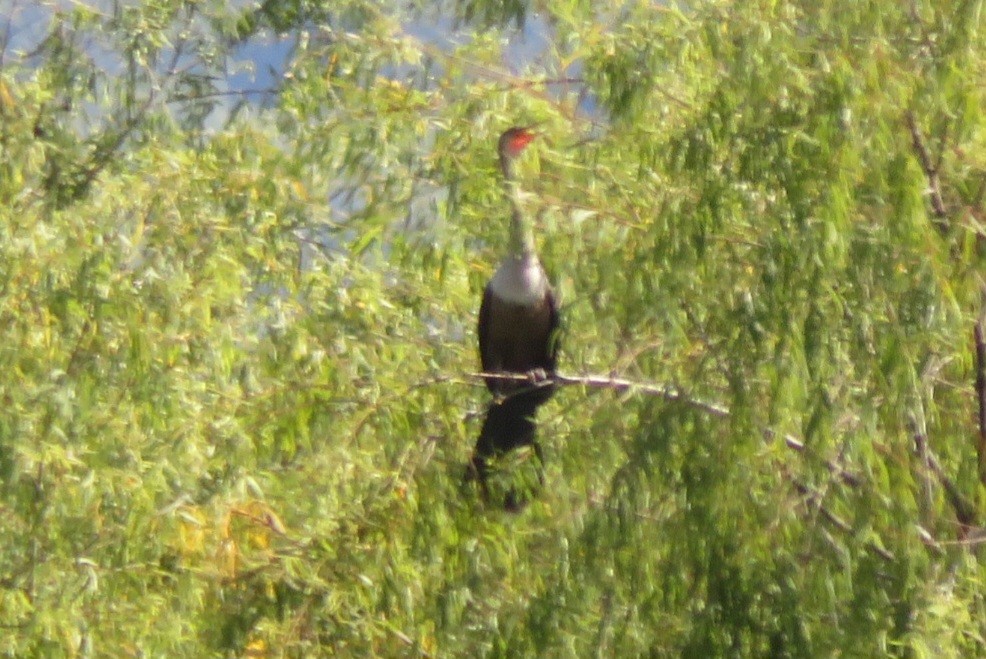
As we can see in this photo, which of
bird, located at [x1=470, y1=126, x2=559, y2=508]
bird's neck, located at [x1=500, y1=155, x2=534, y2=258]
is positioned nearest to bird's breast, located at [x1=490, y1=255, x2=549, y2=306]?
bird, located at [x1=470, y1=126, x2=559, y2=508]

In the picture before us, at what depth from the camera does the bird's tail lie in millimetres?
4125

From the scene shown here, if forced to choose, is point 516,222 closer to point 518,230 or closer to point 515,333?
point 518,230

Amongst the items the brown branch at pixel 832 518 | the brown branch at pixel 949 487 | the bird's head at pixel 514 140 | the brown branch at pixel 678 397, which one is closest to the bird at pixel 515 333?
the bird's head at pixel 514 140

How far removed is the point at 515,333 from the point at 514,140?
0.58 m

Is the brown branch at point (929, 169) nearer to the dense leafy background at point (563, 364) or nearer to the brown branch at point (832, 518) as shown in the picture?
the dense leafy background at point (563, 364)

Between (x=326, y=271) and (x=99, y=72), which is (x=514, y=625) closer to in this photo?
(x=326, y=271)

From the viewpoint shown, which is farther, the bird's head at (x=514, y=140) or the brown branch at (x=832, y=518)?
the bird's head at (x=514, y=140)

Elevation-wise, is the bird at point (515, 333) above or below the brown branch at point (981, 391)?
below

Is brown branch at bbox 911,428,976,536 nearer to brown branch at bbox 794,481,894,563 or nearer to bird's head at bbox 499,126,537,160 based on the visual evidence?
brown branch at bbox 794,481,894,563

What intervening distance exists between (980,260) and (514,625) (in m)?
1.21

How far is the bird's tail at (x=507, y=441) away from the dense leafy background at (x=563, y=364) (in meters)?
0.05

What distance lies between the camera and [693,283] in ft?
12.1

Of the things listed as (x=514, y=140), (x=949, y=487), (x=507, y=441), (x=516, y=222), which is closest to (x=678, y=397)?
(x=949, y=487)

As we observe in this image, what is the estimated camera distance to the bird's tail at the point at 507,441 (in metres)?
4.12
